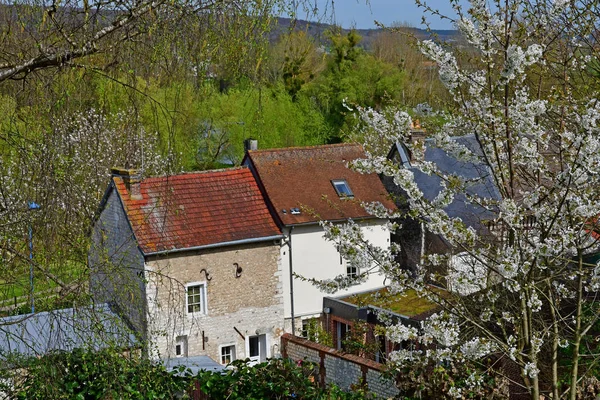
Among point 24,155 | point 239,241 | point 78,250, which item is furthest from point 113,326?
point 239,241

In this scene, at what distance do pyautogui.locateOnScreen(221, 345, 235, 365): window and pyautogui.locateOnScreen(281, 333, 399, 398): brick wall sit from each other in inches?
322

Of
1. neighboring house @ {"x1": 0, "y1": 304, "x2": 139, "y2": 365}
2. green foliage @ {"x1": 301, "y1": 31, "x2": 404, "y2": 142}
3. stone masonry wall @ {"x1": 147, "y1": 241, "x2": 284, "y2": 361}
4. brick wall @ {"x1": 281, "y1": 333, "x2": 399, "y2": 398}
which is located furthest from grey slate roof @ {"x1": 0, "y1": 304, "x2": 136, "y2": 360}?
green foliage @ {"x1": 301, "y1": 31, "x2": 404, "y2": 142}

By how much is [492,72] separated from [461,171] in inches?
542

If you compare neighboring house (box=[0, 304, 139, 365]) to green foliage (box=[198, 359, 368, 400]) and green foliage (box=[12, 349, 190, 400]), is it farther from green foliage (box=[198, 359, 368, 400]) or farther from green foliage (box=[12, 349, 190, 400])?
green foliage (box=[198, 359, 368, 400])

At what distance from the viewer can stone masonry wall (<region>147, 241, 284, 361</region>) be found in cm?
1791

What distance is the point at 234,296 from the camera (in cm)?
1828

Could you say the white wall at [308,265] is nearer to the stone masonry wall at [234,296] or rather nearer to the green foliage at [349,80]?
the stone masonry wall at [234,296]

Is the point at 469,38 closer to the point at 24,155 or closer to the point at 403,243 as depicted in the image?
the point at 24,155

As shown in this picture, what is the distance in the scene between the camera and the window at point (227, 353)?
725 inches

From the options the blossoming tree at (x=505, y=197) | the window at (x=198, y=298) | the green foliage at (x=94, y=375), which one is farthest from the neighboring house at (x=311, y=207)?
the blossoming tree at (x=505, y=197)

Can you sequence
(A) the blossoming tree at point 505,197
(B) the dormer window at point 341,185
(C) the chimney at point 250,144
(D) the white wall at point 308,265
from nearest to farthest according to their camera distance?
(A) the blossoming tree at point 505,197, (D) the white wall at point 308,265, (B) the dormer window at point 341,185, (C) the chimney at point 250,144

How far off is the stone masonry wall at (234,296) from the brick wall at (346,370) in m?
7.72

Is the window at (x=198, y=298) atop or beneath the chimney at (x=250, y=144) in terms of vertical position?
beneath

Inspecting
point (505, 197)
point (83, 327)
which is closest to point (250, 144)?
point (505, 197)
